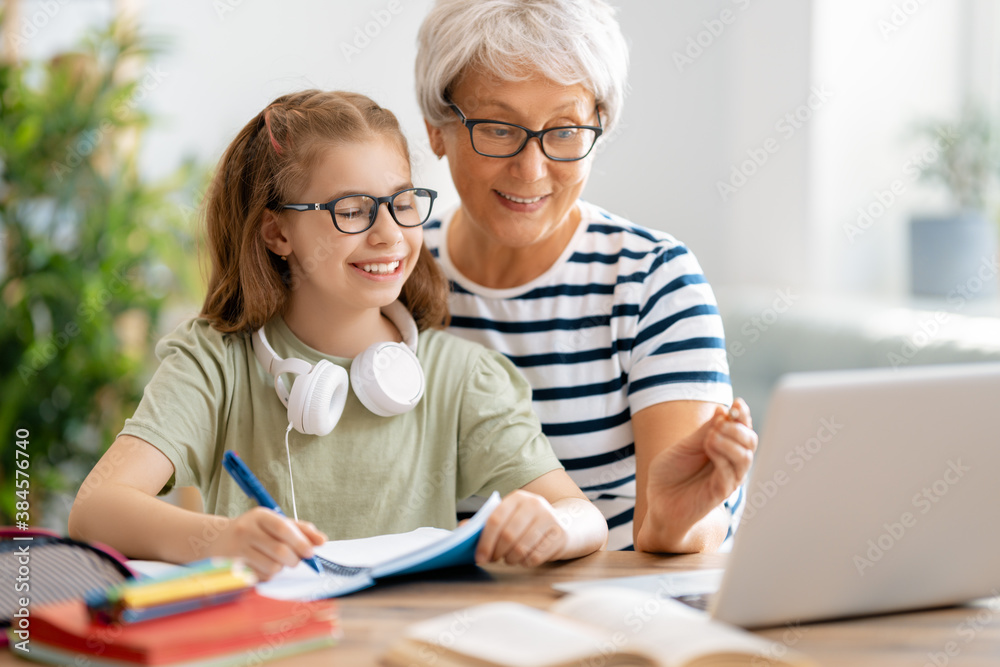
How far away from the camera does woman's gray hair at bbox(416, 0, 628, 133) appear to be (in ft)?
4.73

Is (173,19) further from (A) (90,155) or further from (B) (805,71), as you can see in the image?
(B) (805,71)

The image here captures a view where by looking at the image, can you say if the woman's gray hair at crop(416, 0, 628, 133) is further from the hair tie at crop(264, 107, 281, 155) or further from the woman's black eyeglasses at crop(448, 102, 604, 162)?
the hair tie at crop(264, 107, 281, 155)

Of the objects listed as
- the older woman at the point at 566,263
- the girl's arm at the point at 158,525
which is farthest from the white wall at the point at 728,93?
the girl's arm at the point at 158,525

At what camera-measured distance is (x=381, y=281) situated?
4.28ft

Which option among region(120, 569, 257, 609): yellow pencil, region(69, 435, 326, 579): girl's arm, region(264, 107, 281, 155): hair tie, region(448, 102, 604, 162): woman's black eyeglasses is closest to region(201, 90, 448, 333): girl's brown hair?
region(264, 107, 281, 155): hair tie

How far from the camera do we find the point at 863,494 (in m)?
0.75

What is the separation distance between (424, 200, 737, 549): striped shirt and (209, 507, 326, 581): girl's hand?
746mm

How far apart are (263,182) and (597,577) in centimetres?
78

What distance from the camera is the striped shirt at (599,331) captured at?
1529 mm

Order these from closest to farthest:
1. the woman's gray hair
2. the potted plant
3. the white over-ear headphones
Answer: the white over-ear headphones
the woman's gray hair
the potted plant

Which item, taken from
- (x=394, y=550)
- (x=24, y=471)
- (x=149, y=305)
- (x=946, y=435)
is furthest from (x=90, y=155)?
(x=946, y=435)

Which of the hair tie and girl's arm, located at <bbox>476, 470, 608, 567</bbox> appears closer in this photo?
girl's arm, located at <bbox>476, 470, 608, 567</bbox>

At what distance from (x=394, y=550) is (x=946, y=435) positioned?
59 centimetres

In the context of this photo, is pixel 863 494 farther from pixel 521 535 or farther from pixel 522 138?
pixel 522 138
